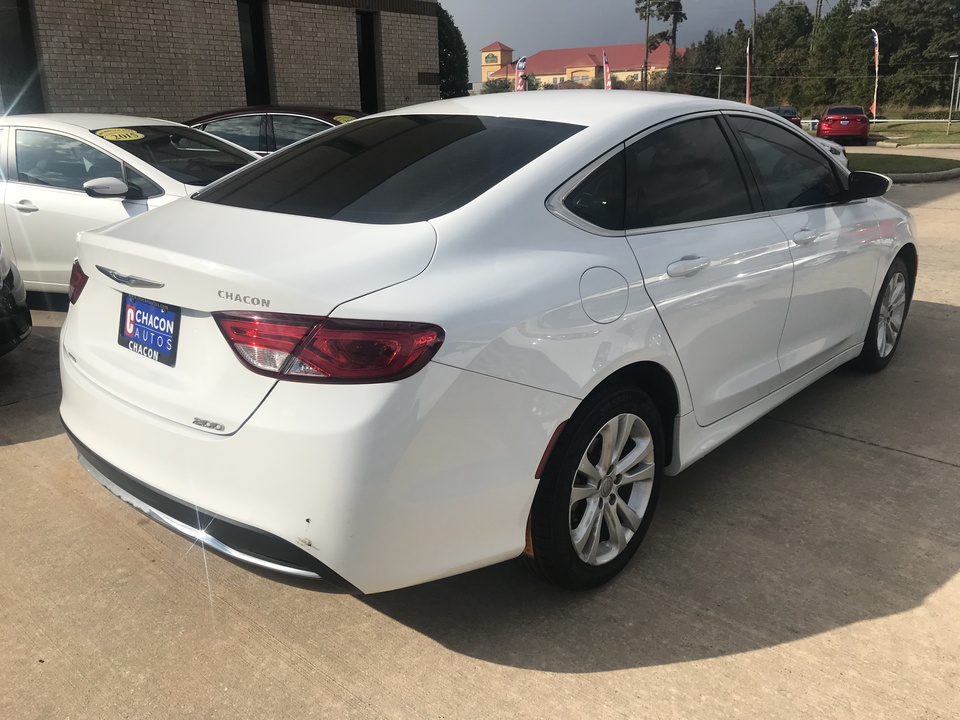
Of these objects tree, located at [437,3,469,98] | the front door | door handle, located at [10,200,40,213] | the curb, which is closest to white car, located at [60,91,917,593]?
the front door

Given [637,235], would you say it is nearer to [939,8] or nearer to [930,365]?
[930,365]

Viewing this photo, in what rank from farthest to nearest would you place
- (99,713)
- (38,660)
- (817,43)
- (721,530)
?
(817,43) < (721,530) < (38,660) < (99,713)

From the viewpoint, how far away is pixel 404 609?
110 inches

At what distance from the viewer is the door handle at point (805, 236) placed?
363cm

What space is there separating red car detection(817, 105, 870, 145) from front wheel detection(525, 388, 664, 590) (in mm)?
30710

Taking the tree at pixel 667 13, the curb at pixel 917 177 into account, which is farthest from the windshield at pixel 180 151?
the tree at pixel 667 13

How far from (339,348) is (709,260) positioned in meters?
1.59

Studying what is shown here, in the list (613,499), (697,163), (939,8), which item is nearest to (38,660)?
(613,499)

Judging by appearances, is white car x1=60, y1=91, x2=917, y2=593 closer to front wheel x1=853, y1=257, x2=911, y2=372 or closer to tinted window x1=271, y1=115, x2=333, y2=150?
front wheel x1=853, y1=257, x2=911, y2=372

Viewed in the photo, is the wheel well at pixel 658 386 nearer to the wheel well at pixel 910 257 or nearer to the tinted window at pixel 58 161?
the wheel well at pixel 910 257

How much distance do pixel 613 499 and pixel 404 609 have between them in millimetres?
800

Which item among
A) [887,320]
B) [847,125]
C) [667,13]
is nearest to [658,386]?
[887,320]

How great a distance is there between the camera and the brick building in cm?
1159

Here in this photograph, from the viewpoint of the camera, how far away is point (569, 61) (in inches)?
7008
